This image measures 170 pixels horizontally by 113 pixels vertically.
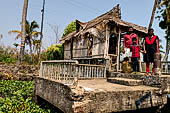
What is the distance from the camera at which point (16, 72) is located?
14.5 meters

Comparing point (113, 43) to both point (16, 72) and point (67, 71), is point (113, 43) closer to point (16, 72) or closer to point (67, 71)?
point (67, 71)

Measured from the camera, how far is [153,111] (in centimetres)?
548

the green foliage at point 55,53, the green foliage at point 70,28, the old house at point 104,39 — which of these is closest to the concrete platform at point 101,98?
the old house at point 104,39

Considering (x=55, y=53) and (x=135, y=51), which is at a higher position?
(x=55, y=53)

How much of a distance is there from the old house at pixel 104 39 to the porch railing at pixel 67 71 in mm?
800

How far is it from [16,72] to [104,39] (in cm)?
917

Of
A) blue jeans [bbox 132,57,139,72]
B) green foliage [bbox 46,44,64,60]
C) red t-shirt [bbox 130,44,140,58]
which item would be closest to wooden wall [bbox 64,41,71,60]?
green foliage [bbox 46,44,64,60]

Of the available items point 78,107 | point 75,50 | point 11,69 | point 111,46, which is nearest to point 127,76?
point 78,107

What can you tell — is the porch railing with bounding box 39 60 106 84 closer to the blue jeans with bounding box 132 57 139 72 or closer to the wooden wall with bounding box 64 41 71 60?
the blue jeans with bounding box 132 57 139 72

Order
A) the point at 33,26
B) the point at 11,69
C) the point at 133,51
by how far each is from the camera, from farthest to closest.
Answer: the point at 33,26 → the point at 11,69 → the point at 133,51

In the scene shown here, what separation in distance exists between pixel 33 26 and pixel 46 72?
92.0 feet

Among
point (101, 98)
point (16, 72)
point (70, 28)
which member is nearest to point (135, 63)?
point (101, 98)

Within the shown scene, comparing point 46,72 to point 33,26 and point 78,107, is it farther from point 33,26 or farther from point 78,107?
point 33,26

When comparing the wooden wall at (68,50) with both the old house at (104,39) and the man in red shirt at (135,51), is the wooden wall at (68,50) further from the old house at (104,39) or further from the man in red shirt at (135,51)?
the man in red shirt at (135,51)
